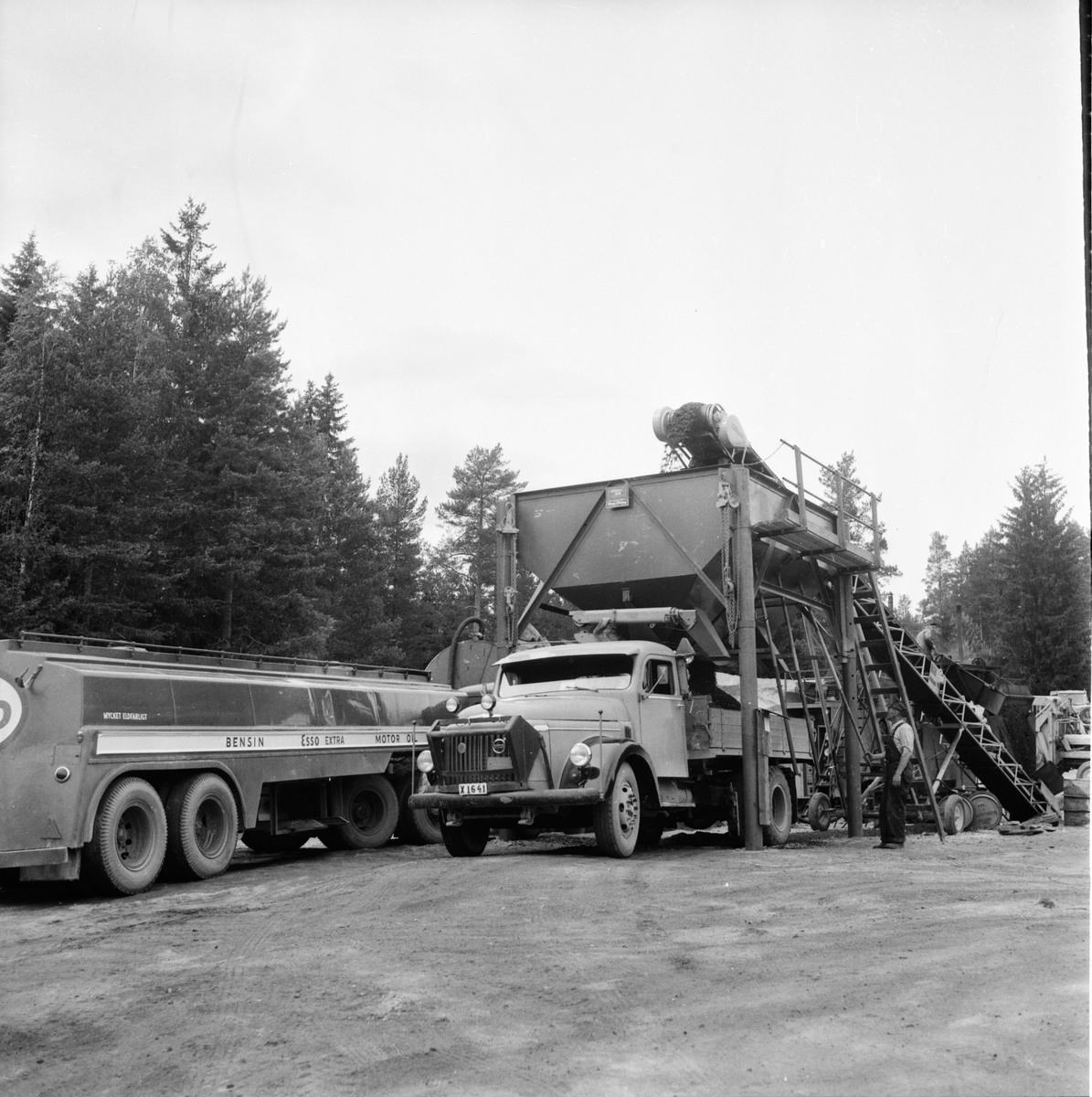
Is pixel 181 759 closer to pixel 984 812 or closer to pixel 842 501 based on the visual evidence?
pixel 842 501

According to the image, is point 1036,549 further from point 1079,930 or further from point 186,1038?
point 186,1038

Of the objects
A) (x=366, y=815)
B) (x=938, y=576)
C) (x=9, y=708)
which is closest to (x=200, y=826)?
(x=9, y=708)

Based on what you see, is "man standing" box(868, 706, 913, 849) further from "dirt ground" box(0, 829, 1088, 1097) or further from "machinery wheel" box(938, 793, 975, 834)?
"machinery wheel" box(938, 793, 975, 834)

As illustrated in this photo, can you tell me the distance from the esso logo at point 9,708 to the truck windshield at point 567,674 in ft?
18.5

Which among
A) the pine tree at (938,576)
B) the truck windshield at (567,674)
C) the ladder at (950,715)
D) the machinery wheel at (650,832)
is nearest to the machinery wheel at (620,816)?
the truck windshield at (567,674)

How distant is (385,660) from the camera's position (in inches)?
1789

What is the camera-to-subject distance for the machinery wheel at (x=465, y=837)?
44.4 ft

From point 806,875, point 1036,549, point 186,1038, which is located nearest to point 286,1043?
point 186,1038

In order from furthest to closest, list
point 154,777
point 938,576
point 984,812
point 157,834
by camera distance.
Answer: point 938,576 → point 984,812 → point 154,777 → point 157,834

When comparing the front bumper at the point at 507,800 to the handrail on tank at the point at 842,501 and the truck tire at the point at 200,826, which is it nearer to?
the truck tire at the point at 200,826

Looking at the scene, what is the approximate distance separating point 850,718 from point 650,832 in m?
4.59

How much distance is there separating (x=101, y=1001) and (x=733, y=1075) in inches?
151

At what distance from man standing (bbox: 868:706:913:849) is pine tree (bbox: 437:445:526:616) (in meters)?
44.2

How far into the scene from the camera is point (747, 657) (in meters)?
15.4
